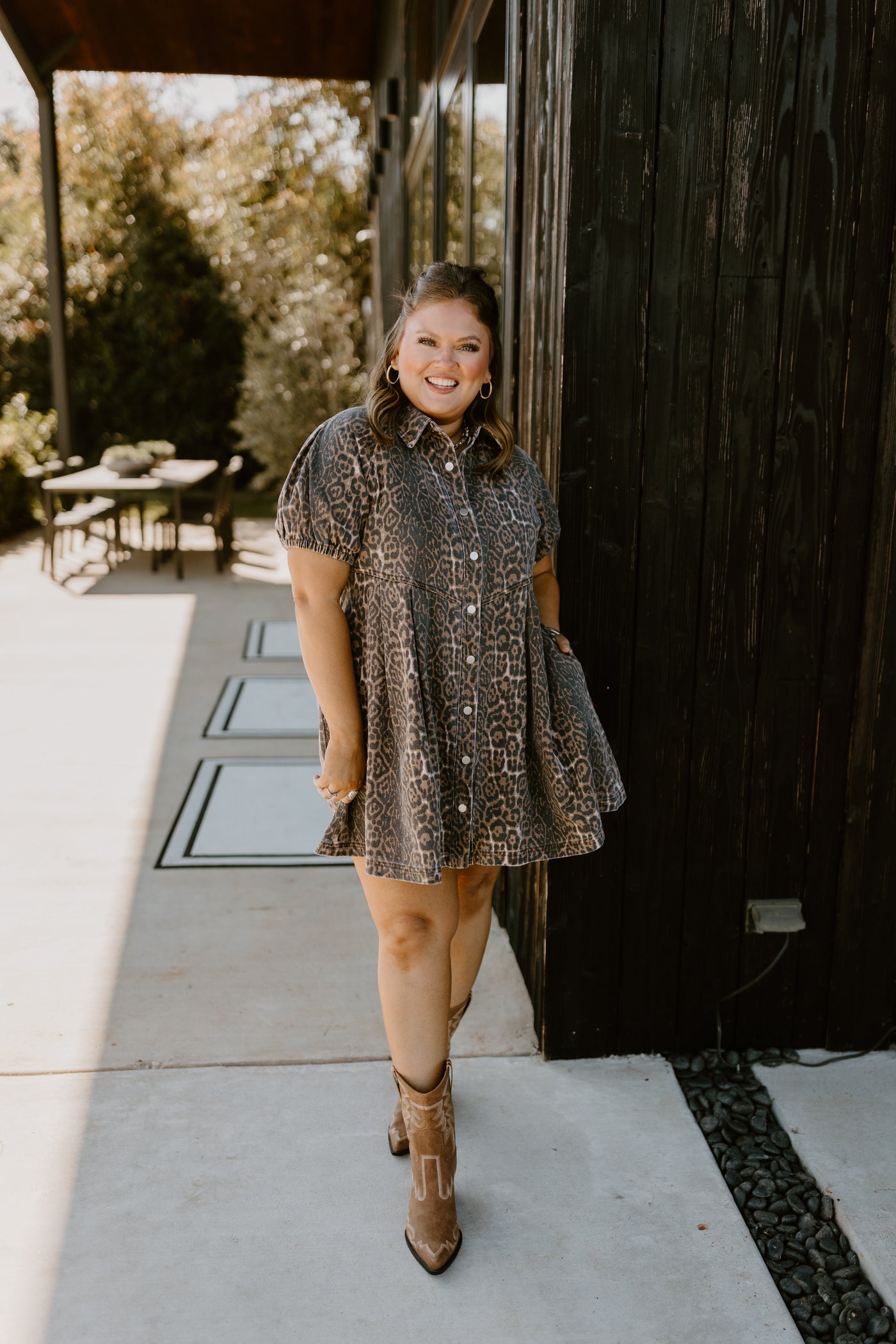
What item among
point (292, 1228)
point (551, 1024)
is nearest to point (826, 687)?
point (551, 1024)

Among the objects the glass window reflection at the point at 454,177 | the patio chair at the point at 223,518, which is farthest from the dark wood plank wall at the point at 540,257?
the patio chair at the point at 223,518

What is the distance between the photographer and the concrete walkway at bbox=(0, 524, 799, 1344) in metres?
1.70

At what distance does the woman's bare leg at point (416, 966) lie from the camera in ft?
5.84

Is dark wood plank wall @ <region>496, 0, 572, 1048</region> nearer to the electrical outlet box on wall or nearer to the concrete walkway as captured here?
the concrete walkway

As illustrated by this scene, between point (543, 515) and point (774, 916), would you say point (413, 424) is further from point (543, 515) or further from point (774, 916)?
point (774, 916)

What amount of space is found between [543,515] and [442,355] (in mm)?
349

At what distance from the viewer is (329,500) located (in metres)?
1.65

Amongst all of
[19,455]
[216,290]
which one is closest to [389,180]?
[19,455]

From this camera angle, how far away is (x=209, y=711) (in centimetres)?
486

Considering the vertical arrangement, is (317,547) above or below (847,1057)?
above

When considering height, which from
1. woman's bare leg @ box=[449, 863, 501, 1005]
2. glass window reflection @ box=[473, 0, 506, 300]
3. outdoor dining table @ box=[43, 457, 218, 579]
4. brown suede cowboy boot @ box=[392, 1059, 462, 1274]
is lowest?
brown suede cowboy boot @ box=[392, 1059, 462, 1274]

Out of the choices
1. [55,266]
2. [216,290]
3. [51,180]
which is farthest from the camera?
[216,290]


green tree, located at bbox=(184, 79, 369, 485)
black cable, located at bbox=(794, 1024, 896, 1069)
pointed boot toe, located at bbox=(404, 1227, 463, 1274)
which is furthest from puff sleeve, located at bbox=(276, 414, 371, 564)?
green tree, located at bbox=(184, 79, 369, 485)

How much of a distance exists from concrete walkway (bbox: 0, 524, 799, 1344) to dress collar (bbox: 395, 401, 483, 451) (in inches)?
51.2
